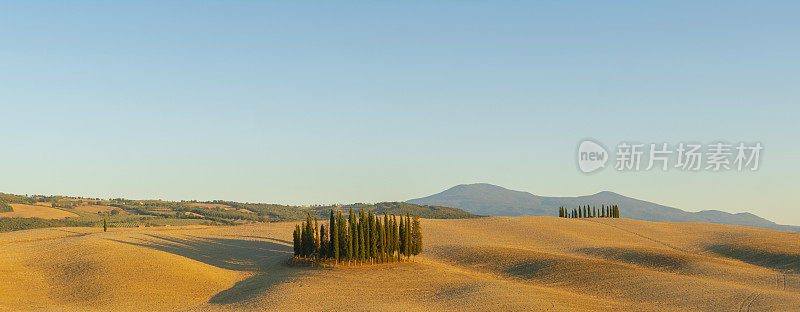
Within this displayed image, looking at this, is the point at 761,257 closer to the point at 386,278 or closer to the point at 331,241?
the point at 386,278

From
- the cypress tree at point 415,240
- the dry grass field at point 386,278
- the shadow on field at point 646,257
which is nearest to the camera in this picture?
the dry grass field at point 386,278

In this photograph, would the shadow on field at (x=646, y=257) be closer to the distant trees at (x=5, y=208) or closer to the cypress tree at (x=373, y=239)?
the cypress tree at (x=373, y=239)

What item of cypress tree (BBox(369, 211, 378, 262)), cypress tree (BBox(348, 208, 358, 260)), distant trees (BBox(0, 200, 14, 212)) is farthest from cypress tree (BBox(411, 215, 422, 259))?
distant trees (BBox(0, 200, 14, 212))

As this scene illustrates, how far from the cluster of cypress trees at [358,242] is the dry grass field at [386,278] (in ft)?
6.02

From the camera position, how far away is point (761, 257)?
178 ft

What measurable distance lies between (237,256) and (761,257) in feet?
159

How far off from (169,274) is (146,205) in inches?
6431

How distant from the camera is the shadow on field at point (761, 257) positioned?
48.9 metres

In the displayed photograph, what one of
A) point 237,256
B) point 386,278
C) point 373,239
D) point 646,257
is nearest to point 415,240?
point 373,239

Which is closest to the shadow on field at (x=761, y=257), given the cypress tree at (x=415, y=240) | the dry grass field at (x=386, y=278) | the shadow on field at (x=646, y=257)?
the dry grass field at (x=386, y=278)

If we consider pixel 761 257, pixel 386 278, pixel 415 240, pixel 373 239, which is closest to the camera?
pixel 386 278

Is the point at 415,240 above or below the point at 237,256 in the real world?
above

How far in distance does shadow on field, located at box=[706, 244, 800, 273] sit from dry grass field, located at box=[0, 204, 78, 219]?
441ft

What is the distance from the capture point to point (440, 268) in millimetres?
45438
